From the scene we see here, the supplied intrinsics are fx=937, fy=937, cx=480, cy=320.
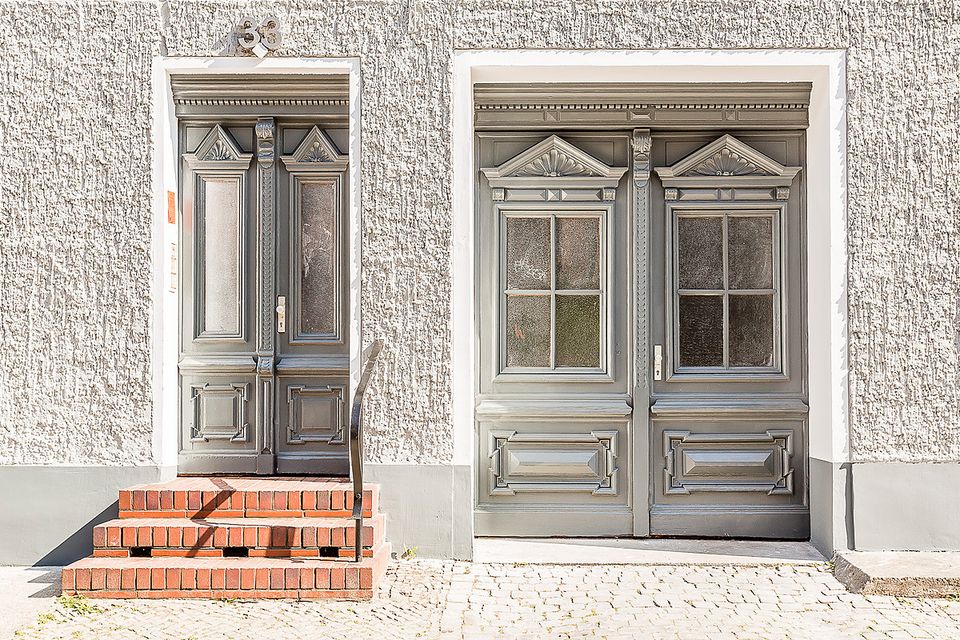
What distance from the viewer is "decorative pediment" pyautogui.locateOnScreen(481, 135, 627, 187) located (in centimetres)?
586

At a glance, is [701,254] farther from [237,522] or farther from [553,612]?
[237,522]

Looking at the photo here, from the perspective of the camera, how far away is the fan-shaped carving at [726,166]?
588 cm

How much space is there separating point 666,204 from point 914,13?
5.77 feet

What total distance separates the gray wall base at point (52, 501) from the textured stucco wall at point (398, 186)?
102mm

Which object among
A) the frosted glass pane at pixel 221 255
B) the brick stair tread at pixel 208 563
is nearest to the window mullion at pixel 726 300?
the brick stair tread at pixel 208 563

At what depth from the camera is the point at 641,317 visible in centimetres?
584

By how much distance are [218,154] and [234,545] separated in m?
2.42

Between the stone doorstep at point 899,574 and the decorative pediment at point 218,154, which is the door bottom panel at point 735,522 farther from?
the decorative pediment at point 218,154

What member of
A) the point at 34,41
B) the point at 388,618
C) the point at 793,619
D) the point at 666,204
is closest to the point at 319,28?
the point at 34,41

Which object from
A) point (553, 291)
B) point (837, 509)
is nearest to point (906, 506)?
point (837, 509)

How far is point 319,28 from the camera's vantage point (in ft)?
17.7

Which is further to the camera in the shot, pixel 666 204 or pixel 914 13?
pixel 666 204

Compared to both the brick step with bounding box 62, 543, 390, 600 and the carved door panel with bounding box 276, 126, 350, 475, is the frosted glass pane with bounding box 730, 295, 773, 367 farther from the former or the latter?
the brick step with bounding box 62, 543, 390, 600

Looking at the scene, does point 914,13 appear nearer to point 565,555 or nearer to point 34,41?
point 565,555
